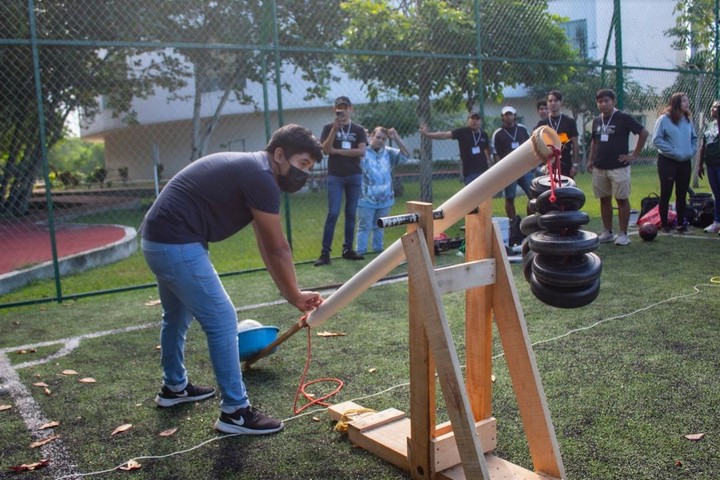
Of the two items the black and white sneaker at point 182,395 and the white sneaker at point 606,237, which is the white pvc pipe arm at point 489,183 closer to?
the black and white sneaker at point 182,395

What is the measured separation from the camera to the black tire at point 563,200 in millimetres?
2828

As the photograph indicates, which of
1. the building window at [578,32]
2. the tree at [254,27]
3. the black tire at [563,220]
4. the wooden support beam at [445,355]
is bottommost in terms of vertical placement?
the wooden support beam at [445,355]

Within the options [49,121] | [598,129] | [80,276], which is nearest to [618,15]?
[598,129]

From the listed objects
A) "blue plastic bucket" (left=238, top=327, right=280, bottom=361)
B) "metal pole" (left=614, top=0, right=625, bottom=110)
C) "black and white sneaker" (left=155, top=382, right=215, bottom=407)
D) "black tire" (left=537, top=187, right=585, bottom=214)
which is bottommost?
"black and white sneaker" (left=155, top=382, right=215, bottom=407)

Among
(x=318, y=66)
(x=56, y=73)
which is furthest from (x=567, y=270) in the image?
(x=56, y=73)

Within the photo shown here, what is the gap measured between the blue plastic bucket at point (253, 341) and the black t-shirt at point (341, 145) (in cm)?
473

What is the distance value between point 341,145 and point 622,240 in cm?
400

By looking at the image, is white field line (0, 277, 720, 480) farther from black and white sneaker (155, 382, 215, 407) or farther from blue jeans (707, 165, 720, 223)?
blue jeans (707, 165, 720, 223)

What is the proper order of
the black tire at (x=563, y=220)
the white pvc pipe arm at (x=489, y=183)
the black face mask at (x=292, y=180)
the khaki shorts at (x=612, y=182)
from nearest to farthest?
the white pvc pipe arm at (x=489, y=183)
the black tire at (x=563, y=220)
the black face mask at (x=292, y=180)
the khaki shorts at (x=612, y=182)

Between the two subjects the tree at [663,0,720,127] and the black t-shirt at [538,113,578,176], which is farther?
the tree at [663,0,720,127]

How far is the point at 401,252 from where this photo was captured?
121 inches

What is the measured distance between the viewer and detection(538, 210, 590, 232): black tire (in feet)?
9.11

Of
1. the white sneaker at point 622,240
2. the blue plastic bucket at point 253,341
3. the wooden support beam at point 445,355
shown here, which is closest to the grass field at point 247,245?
the white sneaker at point 622,240

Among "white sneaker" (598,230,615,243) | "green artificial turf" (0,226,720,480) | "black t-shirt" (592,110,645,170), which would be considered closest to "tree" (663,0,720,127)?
"black t-shirt" (592,110,645,170)
